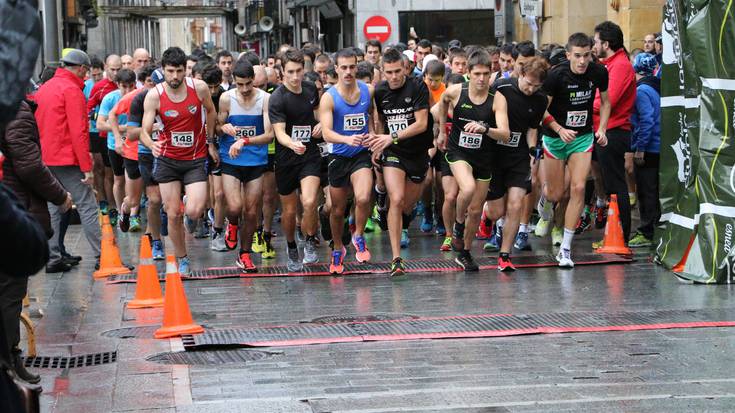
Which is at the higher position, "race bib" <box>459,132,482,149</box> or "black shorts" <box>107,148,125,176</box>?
"race bib" <box>459,132,482,149</box>

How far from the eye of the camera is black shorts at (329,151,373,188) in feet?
38.2

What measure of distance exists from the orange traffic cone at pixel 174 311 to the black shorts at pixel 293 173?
11.0ft

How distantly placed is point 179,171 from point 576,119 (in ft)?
12.2

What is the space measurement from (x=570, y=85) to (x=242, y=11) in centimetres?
6684

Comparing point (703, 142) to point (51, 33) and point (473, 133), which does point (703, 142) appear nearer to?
point (473, 133)

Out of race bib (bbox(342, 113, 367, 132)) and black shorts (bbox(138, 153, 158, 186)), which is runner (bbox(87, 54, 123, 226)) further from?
race bib (bbox(342, 113, 367, 132))

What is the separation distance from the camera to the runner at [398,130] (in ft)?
38.0

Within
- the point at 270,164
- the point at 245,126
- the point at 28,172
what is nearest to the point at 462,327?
the point at 28,172

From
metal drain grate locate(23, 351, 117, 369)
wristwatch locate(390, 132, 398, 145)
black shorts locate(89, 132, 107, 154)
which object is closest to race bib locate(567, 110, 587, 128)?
wristwatch locate(390, 132, 398, 145)

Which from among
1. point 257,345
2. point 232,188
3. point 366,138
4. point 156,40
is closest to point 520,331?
point 257,345

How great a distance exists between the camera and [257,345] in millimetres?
8094

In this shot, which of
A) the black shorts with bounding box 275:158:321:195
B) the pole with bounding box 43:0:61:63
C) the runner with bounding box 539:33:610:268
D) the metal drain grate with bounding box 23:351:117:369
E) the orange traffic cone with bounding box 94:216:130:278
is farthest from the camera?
the pole with bounding box 43:0:61:63

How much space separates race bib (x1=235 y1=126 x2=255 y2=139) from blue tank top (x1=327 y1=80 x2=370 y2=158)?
3.06ft

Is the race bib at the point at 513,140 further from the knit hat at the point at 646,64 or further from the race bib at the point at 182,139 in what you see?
the race bib at the point at 182,139
